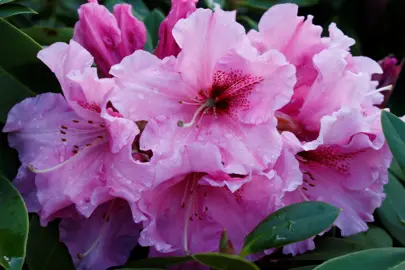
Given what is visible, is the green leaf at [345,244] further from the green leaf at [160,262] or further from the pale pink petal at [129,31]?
the pale pink petal at [129,31]

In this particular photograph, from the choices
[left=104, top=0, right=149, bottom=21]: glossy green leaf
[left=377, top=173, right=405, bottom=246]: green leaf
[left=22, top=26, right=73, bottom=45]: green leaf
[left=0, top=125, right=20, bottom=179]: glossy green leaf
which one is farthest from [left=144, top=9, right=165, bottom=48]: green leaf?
[left=377, top=173, right=405, bottom=246]: green leaf

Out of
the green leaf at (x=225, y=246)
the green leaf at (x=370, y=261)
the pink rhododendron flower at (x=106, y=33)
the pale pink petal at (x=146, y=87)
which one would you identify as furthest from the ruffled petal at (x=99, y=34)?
the green leaf at (x=370, y=261)

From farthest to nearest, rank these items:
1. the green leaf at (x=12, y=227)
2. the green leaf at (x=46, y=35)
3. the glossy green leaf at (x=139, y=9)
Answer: the glossy green leaf at (x=139, y=9) → the green leaf at (x=46, y=35) → the green leaf at (x=12, y=227)

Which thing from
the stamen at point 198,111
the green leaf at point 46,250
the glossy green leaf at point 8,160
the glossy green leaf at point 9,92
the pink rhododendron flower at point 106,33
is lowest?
the green leaf at point 46,250

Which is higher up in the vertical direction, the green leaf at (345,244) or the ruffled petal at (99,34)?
the ruffled petal at (99,34)

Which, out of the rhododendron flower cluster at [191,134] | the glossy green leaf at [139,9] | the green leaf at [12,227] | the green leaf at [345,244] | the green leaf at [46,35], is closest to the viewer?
the green leaf at [12,227]

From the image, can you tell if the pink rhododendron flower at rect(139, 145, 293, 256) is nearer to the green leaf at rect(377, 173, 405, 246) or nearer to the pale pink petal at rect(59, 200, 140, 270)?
the pale pink petal at rect(59, 200, 140, 270)
